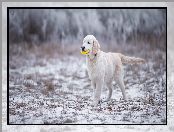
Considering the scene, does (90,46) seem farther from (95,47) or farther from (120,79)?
(120,79)

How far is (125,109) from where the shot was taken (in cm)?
602

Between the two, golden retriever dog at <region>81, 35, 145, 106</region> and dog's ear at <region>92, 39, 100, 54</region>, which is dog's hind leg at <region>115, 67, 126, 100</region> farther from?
dog's ear at <region>92, 39, 100, 54</region>

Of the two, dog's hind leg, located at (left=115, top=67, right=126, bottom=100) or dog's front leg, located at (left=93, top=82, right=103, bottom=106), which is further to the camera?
dog's hind leg, located at (left=115, top=67, right=126, bottom=100)

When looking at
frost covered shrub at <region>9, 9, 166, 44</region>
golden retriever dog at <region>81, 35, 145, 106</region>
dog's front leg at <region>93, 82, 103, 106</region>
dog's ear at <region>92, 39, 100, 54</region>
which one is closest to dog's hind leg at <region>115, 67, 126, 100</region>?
golden retriever dog at <region>81, 35, 145, 106</region>

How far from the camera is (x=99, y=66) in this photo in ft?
19.3

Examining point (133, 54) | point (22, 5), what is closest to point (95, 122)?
point (133, 54)

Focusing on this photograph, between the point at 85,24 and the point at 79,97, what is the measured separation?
1105mm

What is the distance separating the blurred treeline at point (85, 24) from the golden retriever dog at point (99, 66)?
589 millimetres

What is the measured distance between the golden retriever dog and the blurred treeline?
589mm

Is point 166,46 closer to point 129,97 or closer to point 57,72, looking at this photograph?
point 129,97

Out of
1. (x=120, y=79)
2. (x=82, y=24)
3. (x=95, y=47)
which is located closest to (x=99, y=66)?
(x=95, y=47)

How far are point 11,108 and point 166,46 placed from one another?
2155 mm

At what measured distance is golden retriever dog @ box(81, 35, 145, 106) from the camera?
5.86m

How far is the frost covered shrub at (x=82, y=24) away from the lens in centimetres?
635
